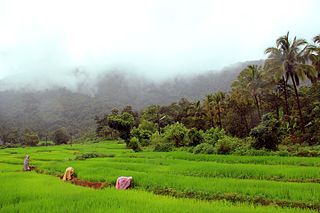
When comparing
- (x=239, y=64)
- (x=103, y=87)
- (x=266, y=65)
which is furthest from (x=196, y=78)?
(x=266, y=65)

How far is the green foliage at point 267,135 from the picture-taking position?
2002 cm

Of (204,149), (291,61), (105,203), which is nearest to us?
(105,203)

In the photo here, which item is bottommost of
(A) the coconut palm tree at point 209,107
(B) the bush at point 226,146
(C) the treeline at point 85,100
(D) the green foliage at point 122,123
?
(B) the bush at point 226,146

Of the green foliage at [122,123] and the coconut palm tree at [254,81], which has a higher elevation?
the coconut palm tree at [254,81]

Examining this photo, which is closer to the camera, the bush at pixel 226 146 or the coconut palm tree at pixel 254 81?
the bush at pixel 226 146

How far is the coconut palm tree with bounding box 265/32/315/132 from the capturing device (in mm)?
26266

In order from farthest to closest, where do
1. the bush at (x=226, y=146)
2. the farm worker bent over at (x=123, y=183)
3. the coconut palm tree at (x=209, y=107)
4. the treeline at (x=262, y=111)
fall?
the coconut palm tree at (x=209, y=107) → the treeline at (x=262, y=111) → the bush at (x=226, y=146) → the farm worker bent over at (x=123, y=183)

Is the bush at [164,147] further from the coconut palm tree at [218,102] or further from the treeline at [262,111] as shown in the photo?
the coconut palm tree at [218,102]

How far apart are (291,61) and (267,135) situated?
9757 mm

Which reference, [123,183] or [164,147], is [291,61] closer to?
[164,147]

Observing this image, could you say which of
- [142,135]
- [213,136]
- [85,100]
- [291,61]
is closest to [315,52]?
[291,61]

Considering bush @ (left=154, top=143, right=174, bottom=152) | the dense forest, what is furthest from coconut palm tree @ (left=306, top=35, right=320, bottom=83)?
bush @ (left=154, top=143, right=174, bottom=152)

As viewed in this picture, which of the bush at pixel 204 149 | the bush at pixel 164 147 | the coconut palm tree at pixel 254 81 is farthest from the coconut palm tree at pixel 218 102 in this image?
the bush at pixel 204 149

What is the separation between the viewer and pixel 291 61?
26.7 metres
